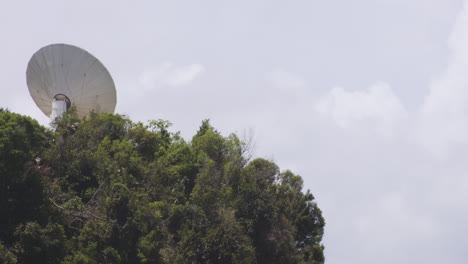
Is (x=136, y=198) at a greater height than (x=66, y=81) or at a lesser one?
lesser

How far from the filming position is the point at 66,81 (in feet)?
133

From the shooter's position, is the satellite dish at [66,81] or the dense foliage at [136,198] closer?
the dense foliage at [136,198]

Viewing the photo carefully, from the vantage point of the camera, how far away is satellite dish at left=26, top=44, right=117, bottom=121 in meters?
39.9

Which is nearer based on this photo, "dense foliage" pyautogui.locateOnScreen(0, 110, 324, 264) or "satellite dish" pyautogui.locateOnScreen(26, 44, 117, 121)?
"dense foliage" pyautogui.locateOnScreen(0, 110, 324, 264)

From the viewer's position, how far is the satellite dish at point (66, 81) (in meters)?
39.9

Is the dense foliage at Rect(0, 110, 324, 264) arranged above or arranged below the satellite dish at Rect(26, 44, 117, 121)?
below

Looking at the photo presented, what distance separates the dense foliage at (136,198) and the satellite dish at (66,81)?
2.22 metres

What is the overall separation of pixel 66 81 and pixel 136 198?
12.6 m

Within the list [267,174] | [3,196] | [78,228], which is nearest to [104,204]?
[78,228]

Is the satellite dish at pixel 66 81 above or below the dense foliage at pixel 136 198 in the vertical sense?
above

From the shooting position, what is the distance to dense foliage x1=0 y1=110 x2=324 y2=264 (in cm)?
2689

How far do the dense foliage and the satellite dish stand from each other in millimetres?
2224

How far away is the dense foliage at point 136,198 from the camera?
26891 millimetres

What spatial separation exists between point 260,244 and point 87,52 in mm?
14065
